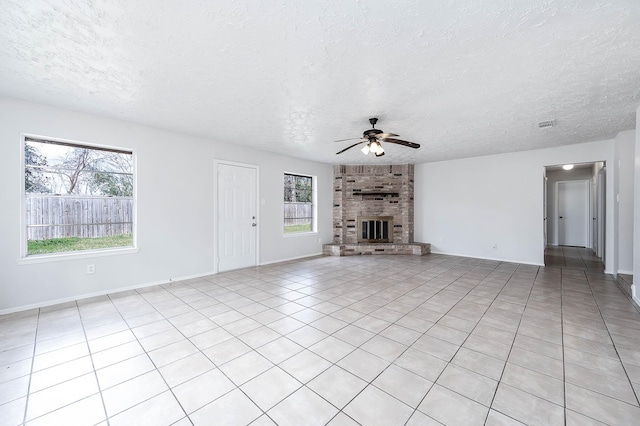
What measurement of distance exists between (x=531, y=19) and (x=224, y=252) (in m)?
5.05

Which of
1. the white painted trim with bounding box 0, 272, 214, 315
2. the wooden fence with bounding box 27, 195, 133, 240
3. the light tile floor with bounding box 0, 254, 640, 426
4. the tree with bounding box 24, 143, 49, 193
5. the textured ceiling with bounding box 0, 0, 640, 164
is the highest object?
the textured ceiling with bounding box 0, 0, 640, 164

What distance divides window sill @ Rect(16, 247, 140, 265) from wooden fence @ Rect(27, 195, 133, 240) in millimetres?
256

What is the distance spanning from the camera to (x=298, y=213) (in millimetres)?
6625

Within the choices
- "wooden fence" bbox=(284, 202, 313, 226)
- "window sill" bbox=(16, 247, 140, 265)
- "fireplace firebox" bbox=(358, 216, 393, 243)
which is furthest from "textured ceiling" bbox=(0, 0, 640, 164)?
"fireplace firebox" bbox=(358, 216, 393, 243)

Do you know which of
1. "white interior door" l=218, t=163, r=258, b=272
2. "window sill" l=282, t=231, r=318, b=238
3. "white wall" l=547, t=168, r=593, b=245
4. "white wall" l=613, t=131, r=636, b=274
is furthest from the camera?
"white wall" l=547, t=168, r=593, b=245

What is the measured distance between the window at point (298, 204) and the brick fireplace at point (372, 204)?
2.50ft

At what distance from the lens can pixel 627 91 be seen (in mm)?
2834

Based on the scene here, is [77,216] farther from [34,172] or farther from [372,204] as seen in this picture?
[372,204]

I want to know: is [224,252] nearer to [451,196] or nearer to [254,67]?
[254,67]

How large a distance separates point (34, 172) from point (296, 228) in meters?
4.51

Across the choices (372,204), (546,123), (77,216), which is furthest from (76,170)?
(546,123)

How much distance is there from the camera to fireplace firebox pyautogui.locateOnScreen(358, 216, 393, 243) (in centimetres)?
720

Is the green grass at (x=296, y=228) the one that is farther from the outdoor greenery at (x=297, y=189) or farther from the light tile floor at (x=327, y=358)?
the light tile floor at (x=327, y=358)

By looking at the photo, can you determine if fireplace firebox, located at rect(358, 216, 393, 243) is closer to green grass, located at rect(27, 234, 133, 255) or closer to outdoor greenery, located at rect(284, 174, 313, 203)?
outdoor greenery, located at rect(284, 174, 313, 203)
